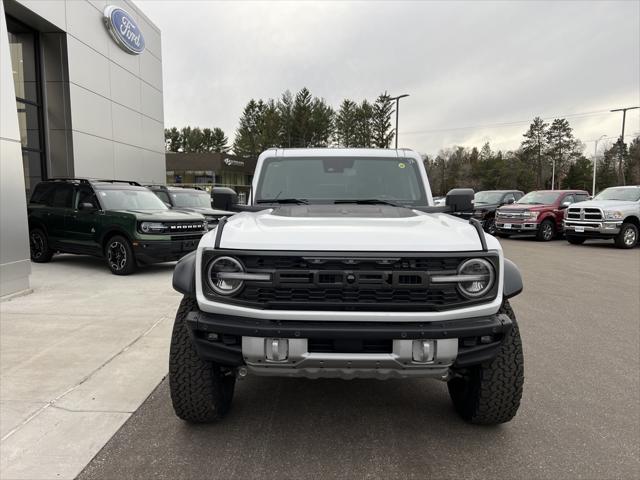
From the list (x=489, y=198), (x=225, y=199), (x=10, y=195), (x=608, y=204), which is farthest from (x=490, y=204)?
(x=225, y=199)

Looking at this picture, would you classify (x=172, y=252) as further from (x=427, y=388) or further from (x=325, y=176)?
(x=427, y=388)

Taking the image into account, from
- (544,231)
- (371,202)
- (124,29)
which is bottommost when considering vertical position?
(544,231)

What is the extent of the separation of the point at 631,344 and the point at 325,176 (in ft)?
12.1

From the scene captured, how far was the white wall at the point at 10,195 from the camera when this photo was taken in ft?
21.5

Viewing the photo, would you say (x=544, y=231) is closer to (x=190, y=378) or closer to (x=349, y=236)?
(x=349, y=236)

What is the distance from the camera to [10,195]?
6723mm

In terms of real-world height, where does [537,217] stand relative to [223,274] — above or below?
below

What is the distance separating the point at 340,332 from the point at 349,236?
1.67 ft

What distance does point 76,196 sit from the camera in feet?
30.4

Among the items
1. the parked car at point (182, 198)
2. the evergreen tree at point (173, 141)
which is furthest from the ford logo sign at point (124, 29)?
the evergreen tree at point (173, 141)

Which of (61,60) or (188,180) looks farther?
(188,180)

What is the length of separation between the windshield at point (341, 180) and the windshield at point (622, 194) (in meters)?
13.8

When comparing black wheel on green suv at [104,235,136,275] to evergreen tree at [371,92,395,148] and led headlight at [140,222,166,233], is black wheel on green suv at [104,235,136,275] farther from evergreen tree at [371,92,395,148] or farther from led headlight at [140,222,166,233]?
evergreen tree at [371,92,395,148]

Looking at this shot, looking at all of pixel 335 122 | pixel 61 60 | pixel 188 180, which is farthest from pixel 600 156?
pixel 61 60
